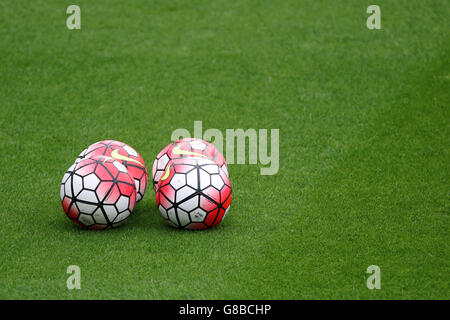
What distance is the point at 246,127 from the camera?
1147 cm

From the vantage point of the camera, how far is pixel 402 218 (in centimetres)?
824

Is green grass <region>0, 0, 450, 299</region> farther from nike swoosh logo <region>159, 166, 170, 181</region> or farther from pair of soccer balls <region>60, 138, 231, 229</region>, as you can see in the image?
nike swoosh logo <region>159, 166, 170, 181</region>

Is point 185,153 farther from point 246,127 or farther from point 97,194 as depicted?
point 246,127

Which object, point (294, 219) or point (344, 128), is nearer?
point (294, 219)

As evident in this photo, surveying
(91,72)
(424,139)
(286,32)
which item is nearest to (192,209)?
(424,139)

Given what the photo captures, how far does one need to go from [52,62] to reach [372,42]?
7.31 metres

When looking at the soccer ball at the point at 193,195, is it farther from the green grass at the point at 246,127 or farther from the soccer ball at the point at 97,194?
the soccer ball at the point at 97,194

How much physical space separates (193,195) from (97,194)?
3.82ft

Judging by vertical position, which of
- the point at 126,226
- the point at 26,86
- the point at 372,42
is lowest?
the point at 126,226

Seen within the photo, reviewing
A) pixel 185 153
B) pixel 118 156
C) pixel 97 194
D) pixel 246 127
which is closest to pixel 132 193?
pixel 97 194

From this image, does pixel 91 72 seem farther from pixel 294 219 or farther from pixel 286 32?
pixel 294 219

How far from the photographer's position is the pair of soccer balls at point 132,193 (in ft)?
24.3

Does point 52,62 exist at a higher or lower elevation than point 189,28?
lower

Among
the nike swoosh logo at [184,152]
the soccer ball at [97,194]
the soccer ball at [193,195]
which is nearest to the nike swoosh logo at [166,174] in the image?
the soccer ball at [193,195]
